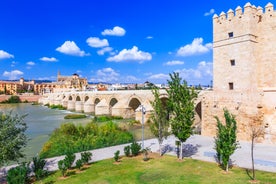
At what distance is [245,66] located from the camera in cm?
1781

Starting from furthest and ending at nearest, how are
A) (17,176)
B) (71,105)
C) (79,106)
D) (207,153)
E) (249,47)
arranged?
1. (71,105)
2. (79,106)
3. (249,47)
4. (207,153)
5. (17,176)

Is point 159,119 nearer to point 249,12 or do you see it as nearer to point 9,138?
point 9,138

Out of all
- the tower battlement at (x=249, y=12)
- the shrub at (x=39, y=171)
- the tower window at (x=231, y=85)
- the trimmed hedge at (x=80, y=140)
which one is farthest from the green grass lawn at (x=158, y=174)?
the tower battlement at (x=249, y=12)

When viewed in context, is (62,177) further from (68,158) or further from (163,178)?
(163,178)

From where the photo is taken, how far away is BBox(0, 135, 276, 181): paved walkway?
1174 cm

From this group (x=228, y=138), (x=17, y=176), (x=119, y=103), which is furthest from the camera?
(x=119, y=103)

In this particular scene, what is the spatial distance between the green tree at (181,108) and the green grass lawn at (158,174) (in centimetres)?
144

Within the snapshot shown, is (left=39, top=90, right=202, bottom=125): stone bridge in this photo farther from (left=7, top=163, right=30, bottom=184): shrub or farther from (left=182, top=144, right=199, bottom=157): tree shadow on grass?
(left=7, top=163, right=30, bottom=184): shrub

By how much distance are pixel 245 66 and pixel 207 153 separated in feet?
24.9

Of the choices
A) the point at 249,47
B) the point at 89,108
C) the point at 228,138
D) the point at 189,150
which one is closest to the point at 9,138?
the point at 228,138

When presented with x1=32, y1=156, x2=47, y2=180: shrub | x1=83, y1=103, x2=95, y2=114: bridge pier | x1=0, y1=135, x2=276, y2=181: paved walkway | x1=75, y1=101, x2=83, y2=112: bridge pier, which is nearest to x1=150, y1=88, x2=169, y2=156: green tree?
x1=0, y1=135, x2=276, y2=181: paved walkway

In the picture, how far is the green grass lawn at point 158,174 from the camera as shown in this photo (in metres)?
9.67

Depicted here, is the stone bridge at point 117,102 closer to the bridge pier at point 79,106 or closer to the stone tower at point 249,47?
the bridge pier at point 79,106

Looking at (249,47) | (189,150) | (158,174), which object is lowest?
(158,174)
